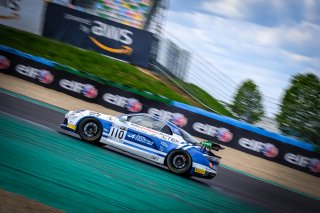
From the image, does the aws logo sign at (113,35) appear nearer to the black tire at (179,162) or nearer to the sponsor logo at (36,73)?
the sponsor logo at (36,73)

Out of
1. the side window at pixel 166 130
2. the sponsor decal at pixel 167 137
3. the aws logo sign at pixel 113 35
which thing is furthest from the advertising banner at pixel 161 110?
the sponsor decal at pixel 167 137

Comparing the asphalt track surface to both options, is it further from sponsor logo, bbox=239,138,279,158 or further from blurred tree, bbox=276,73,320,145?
blurred tree, bbox=276,73,320,145

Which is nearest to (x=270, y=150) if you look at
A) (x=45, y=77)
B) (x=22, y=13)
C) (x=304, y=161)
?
(x=304, y=161)

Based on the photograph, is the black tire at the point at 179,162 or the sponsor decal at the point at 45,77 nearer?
the black tire at the point at 179,162

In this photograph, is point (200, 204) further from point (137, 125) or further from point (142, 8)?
point (142, 8)

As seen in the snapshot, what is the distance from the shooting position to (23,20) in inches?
1057

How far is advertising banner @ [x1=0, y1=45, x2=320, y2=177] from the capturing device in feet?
55.9

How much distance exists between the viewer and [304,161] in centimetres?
1684

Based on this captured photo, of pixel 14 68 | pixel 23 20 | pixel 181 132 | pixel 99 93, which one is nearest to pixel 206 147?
pixel 181 132

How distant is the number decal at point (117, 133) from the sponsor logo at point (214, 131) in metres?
7.51

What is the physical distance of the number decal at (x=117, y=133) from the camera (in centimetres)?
1095

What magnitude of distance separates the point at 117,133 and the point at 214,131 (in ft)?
24.9

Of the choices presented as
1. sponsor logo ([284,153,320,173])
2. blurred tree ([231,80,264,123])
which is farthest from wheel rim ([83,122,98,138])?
blurred tree ([231,80,264,123])

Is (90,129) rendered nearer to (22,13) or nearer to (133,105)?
(133,105)
